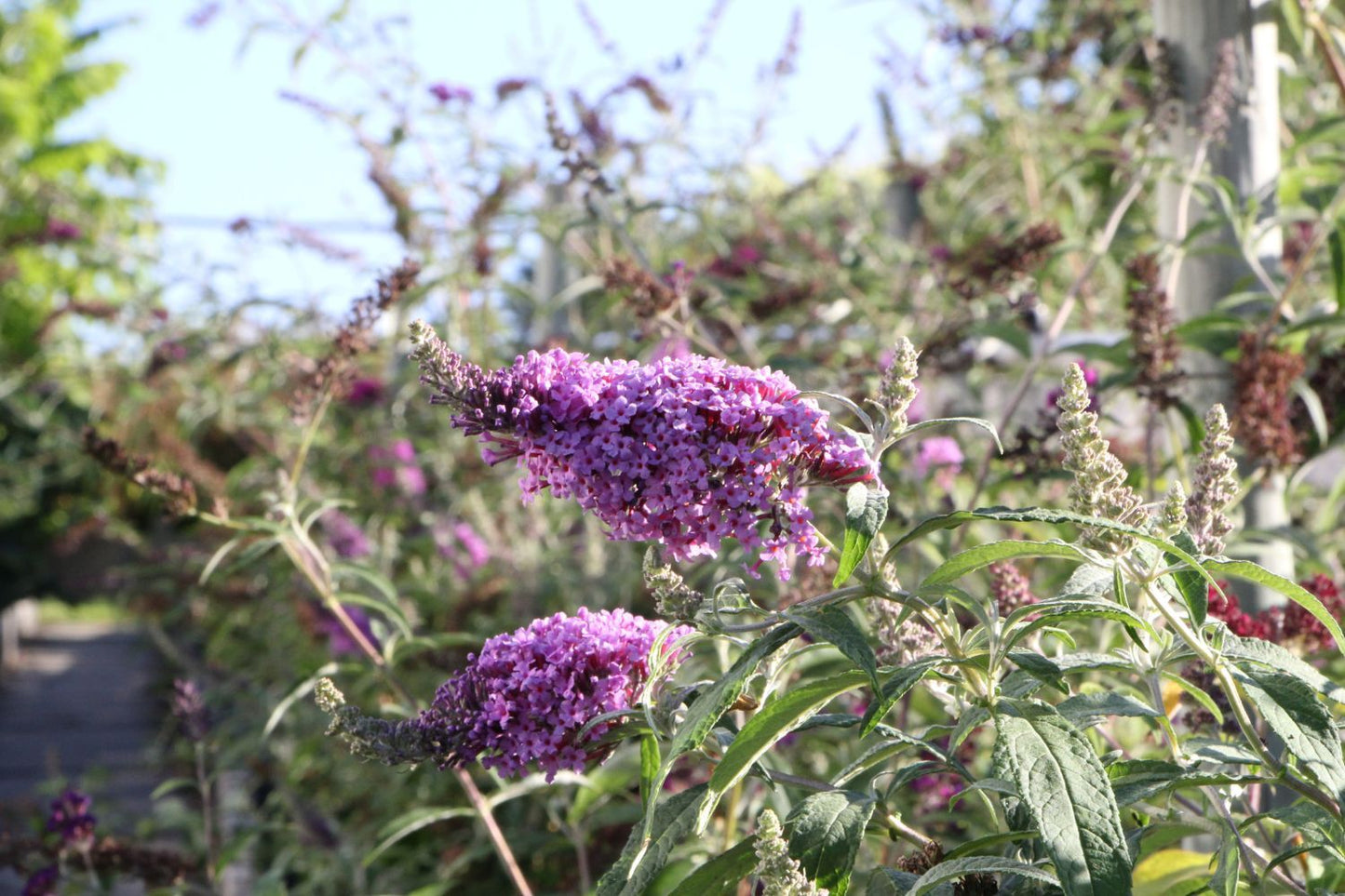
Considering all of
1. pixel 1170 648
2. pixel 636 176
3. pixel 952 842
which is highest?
pixel 636 176

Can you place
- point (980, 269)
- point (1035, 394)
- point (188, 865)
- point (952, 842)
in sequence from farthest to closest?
1. point (1035, 394)
2. point (188, 865)
3. point (980, 269)
4. point (952, 842)

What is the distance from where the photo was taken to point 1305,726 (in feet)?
2.71

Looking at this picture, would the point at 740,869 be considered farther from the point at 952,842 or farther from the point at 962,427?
the point at 962,427

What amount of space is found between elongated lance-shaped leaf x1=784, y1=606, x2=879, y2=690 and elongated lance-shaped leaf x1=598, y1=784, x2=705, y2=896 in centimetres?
18

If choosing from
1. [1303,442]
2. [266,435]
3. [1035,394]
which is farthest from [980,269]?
[266,435]

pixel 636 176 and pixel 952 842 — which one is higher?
pixel 636 176

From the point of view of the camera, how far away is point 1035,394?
2.48 m

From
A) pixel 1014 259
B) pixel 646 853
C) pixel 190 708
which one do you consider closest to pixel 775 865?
pixel 646 853

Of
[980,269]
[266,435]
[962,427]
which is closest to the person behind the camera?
[980,269]

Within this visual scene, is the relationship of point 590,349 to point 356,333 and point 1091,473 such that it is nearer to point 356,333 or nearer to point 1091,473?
point 356,333

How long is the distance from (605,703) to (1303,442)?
1.22 meters

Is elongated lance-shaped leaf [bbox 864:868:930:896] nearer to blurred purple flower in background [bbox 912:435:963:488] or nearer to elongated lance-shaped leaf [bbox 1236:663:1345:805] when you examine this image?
elongated lance-shaped leaf [bbox 1236:663:1345:805]

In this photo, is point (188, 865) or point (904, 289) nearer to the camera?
point (188, 865)

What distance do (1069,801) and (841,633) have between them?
6.9 inches
